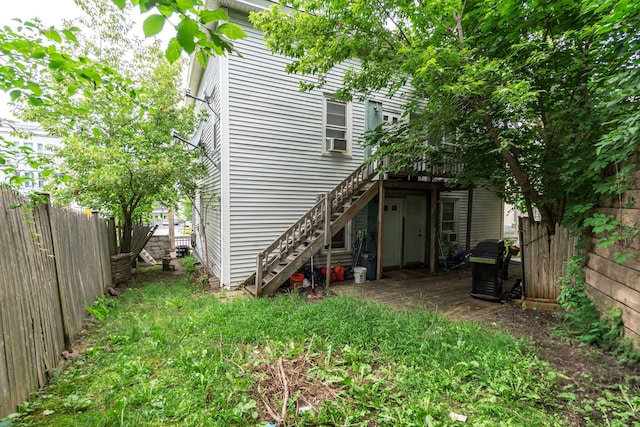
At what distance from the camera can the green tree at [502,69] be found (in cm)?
389

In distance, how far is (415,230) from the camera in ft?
31.6

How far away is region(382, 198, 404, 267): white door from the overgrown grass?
4.36 m

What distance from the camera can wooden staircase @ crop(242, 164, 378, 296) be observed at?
245 inches

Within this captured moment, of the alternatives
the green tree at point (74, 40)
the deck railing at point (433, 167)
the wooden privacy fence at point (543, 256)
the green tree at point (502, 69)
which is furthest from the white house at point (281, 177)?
the green tree at point (74, 40)

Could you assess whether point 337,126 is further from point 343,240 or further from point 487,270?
point 487,270

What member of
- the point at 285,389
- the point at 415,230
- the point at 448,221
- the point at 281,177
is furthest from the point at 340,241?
the point at 285,389

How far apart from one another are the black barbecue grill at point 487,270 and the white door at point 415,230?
3.54m

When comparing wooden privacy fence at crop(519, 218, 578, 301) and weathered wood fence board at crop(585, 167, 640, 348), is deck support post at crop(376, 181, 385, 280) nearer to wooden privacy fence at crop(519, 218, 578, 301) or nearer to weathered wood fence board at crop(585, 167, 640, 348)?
wooden privacy fence at crop(519, 218, 578, 301)

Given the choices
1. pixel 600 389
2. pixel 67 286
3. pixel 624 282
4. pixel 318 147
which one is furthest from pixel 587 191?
pixel 67 286

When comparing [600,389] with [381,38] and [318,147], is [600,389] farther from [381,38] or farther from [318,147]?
[318,147]

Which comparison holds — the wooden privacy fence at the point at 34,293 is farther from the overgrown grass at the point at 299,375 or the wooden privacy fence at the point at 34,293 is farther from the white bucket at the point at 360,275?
the white bucket at the point at 360,275

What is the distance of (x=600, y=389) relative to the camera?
2.84 m

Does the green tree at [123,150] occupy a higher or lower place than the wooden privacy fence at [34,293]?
higher

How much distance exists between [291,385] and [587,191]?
4.95 metres
